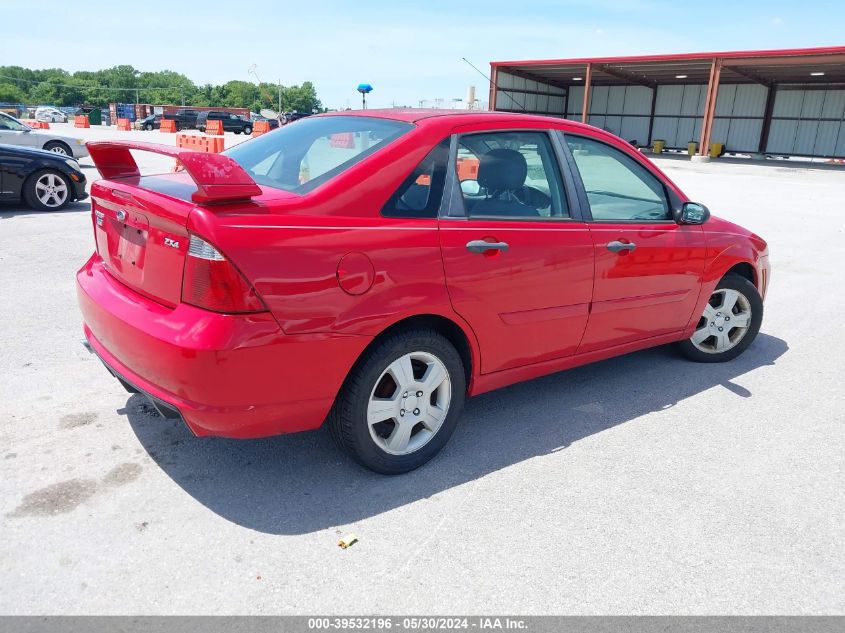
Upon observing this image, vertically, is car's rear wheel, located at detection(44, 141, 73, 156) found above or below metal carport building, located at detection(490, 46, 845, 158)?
below

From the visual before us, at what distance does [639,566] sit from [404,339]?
136cm

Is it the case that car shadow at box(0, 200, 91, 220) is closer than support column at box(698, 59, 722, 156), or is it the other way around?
car shadow at box(0, 200, 91, 220)

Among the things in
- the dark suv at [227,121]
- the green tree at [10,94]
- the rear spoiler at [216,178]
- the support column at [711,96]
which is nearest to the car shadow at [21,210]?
the rear spoiler at [216,178]

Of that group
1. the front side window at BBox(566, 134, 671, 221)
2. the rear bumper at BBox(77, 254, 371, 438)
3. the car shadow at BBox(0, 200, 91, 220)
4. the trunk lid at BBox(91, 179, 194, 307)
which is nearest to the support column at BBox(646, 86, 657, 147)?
the car shadow at BBox(0, 200, 91, 220)

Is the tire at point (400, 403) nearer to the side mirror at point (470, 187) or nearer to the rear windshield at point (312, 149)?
the side mirror at point (470, 187)

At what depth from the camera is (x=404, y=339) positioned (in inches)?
119

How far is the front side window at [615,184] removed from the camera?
3.85m

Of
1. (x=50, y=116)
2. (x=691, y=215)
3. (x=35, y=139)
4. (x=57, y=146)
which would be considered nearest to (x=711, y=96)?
(x=57, y=146)

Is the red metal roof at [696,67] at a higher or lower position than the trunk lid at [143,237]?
higher

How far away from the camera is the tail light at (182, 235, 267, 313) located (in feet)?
8.34

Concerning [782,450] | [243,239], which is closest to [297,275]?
[243,239]

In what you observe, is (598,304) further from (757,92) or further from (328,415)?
(757,92)

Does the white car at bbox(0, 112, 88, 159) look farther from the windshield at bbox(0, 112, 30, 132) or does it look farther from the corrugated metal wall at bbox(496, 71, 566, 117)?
the corrugated metal wall at bbox(496, 71, 566, 117)

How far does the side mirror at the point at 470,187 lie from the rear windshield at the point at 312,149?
0.38 metres
